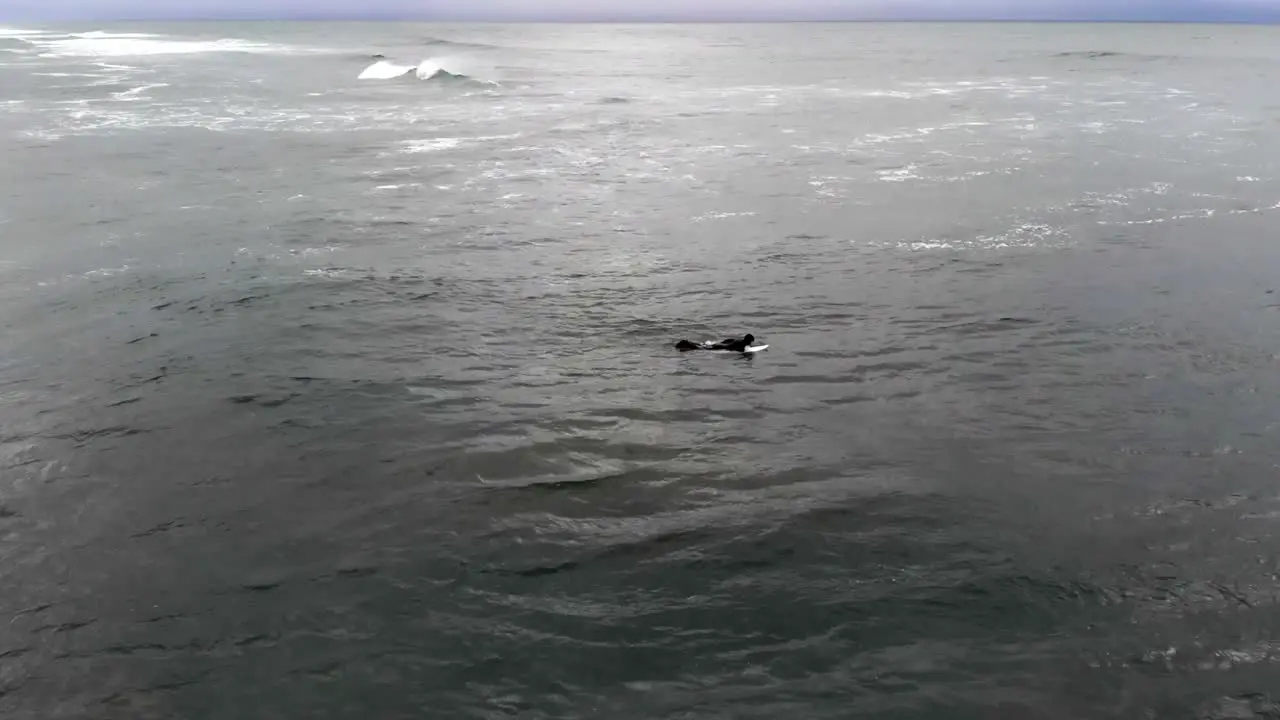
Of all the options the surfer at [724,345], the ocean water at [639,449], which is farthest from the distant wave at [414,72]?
the surfer at [724,345]

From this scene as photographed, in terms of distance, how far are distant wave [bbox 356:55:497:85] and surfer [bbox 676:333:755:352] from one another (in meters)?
63.9

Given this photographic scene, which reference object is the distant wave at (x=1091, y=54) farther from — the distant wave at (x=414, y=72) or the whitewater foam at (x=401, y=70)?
the whitewater foam at (x=401, y=70)

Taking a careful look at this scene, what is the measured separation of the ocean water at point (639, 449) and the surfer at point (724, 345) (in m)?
0.28

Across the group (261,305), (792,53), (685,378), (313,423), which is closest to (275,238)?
(261,305)

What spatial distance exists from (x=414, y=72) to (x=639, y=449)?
269 feet

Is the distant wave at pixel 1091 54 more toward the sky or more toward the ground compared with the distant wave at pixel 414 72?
more toward the sky

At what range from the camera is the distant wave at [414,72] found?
8129 centimetres

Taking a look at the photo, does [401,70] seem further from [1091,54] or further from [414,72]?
[1091,54]

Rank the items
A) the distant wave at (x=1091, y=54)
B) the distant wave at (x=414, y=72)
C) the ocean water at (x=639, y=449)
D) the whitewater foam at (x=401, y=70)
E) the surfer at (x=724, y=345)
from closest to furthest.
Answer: the ocean water at (x=639, y=449) → the surfer at (x=724, y=345) → the distant wave at (x=414, y=72) → the whitewater foam at (x=401, y=70) → the distant wave at (x=1091, y=54)

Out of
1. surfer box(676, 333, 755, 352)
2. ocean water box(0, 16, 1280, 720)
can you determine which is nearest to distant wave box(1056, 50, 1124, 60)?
ocean water box(0, 16, 1280, 720)

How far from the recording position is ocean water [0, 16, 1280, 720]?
9.20 meters

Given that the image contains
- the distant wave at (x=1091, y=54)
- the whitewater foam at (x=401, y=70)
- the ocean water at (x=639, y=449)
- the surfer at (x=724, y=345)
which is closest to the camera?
the ocean water at (x=639, y=449)

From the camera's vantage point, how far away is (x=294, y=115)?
54344 millimetres

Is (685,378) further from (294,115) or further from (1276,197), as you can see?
(294,115)
